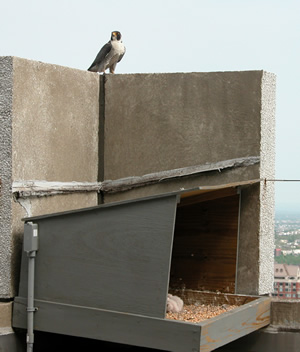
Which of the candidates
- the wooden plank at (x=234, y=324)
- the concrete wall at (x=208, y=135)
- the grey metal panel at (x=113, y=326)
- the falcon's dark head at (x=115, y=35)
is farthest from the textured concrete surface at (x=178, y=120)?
the grey metal panel at (x=113, y=326)

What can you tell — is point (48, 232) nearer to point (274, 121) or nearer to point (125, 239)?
point (125, 239)

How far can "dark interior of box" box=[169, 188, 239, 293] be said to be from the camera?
5145mm

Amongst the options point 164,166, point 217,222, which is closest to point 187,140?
point 164,166

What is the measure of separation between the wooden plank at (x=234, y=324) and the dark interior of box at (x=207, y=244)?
11.5 inches

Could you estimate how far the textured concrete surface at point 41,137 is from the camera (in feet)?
15.4

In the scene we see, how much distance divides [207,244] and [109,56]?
1.55 m

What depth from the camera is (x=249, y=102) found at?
499 cm

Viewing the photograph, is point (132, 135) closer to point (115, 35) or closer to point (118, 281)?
point (115, 35)

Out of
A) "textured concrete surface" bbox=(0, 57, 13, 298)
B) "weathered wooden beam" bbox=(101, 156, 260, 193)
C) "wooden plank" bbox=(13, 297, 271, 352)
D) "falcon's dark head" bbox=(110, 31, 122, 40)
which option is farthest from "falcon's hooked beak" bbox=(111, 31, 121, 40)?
"wooden plank" bbox=(13, 297, 271, 352)

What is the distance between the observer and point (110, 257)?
14.4 ft

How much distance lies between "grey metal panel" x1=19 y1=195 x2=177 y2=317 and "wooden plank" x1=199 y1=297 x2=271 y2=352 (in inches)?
11.2

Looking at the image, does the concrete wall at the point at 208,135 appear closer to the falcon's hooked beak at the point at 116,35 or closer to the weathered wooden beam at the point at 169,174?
the weathered wooden beam at the point at 169,174

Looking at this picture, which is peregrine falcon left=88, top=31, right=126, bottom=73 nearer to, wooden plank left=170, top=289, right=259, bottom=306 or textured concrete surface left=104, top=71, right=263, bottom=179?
textured concrete surface left=104, top=71, right=263, bottom=179

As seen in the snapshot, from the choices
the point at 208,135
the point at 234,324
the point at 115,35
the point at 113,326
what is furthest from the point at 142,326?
the point at 115,35
